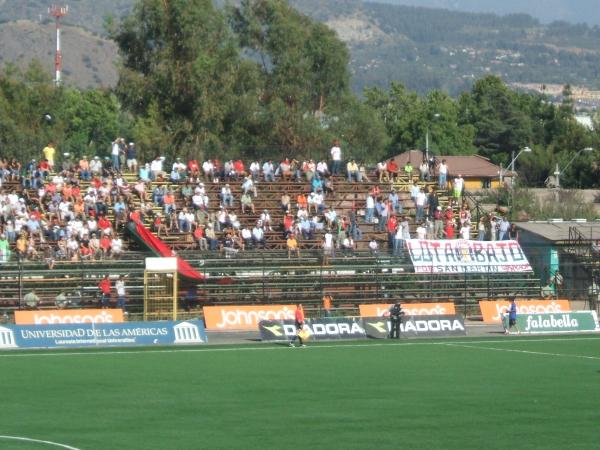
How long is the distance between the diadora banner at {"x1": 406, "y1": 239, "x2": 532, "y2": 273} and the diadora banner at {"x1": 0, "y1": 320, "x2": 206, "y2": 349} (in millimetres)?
12229

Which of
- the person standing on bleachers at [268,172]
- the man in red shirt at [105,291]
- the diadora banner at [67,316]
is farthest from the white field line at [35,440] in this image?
the person standing on bleachers at [268,172]

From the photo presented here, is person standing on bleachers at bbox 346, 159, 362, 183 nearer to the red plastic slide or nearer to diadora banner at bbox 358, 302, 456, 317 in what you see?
diadora banner at bbox 358, 302, 456, 317

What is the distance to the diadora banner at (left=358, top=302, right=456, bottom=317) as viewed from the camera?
149 ft

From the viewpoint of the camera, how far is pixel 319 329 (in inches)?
1607

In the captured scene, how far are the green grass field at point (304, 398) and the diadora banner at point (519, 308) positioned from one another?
1014 cm

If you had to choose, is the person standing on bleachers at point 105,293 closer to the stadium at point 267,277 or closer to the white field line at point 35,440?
the stadium at point 267,277

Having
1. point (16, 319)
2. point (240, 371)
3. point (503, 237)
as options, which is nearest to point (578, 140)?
point (503, 237)

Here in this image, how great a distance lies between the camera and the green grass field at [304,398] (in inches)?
767

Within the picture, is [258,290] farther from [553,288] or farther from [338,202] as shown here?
[553,288]

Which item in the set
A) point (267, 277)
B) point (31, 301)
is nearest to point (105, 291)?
point (31, 301)

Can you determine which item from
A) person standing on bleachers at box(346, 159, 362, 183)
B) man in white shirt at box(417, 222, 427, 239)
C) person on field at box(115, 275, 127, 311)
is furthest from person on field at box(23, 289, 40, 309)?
person standing on bleachers at box(346, 159, 362, 183)

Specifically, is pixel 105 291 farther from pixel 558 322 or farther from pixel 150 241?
pixel 558 322

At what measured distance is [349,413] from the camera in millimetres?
22281

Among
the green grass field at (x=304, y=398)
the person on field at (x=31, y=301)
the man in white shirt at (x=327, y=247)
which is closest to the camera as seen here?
the green grass field at (x=304, y=398)
